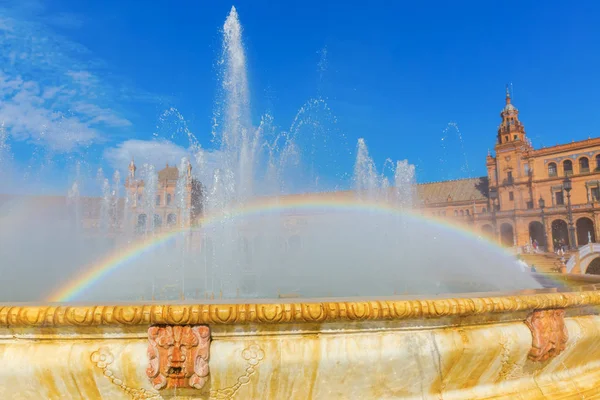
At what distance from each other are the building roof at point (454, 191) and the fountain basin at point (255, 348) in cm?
5605

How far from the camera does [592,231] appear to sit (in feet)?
137

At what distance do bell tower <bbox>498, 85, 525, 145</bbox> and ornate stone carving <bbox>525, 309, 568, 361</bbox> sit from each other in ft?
178

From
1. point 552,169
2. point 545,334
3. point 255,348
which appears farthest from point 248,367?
point 552,169

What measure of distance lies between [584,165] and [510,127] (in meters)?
10.2

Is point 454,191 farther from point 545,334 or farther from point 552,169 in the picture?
point 545,334

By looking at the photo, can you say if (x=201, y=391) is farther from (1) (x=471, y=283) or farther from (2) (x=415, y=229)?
(2) (x=415, y=229)

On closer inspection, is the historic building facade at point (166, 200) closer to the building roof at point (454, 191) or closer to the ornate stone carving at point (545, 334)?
the building roof at point (454, 191)

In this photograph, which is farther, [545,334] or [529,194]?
[529,194]

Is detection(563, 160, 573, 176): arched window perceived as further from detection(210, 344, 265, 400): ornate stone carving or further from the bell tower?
detection(210, 344, 265, 400): ornate stone carving

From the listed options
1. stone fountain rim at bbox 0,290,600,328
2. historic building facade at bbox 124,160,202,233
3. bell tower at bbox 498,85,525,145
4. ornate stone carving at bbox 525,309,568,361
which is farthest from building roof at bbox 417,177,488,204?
stone fountain rim at bbox 0,290,600,328

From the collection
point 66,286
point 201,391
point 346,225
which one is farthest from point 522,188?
point 201,391

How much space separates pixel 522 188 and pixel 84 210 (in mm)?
52617

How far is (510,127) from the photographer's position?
5281 cm

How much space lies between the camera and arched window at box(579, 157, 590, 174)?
4507 cm
